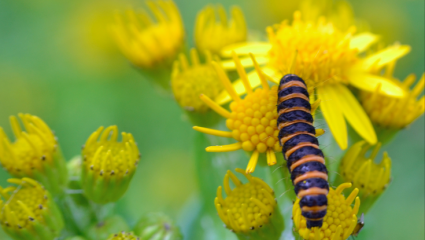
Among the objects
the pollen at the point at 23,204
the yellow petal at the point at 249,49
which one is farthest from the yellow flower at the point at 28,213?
the yellow petal at the point at 249,49

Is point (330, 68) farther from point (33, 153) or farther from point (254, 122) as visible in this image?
point (33, 153)

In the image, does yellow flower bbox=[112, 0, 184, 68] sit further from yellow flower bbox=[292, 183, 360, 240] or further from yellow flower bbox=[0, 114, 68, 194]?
yellow flower bbox=[292, 183, 360, 240]

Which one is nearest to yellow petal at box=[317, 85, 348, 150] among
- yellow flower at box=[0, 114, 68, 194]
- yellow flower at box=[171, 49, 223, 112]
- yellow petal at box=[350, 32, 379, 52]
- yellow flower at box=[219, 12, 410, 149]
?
yellow flower at box=[219, 12, 410, 149]

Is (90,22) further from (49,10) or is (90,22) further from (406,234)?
(406,234)

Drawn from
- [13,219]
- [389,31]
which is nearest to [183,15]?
[389,31]

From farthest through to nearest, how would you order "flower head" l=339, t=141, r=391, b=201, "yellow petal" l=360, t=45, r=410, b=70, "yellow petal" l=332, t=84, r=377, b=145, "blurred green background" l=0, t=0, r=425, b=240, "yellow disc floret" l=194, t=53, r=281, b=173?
1. "blurred green background" l=0, t=0, r=425, b=240
2. "yellow petal" l=360, t=45, r=410, b=70
3. "yellow petal" l=332, t=84, r=377, b=145
4. "flower head" l=339, t=141, r=391, b=201
5. "yellow disc floret" l=194, t=53, r=281, b=173

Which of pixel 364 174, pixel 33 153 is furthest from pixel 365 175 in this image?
pixel 33 153
